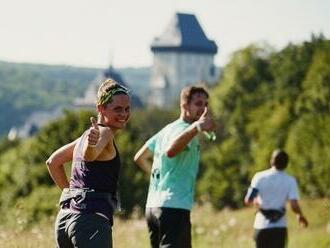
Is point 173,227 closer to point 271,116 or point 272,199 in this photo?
point 272,199

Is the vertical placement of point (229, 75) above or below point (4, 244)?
above

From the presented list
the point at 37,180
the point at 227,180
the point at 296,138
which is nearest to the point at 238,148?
the point at 227,180

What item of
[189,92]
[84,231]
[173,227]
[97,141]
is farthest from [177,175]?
[97,141]

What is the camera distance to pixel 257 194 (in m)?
9.08

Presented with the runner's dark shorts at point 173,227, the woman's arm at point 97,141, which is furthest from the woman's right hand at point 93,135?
the runner's dark shorts at point 173,227

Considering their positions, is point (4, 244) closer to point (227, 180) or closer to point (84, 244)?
point (84, 244)

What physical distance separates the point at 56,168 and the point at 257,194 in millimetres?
3626

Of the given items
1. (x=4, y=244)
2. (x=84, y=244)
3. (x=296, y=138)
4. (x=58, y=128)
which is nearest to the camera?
(x=84, y=244)

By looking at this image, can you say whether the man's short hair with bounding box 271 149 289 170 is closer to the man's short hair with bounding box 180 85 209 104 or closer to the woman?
the man's short hair with bounding box 180 85 209 104

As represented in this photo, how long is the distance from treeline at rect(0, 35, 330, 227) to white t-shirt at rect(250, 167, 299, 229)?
2271 centimetres

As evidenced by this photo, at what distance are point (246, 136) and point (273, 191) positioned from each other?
61350mm

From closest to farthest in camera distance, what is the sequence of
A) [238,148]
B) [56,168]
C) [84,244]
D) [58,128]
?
[84,244] → [56,168] → [58,128] → [238,148]

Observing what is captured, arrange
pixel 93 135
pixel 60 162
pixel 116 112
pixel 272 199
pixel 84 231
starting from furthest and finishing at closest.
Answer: pixel 272 199
pixel 60 162
pixel 116 112
pixel 84 231
pixel 93 135

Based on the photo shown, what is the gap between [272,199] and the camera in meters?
8.98
